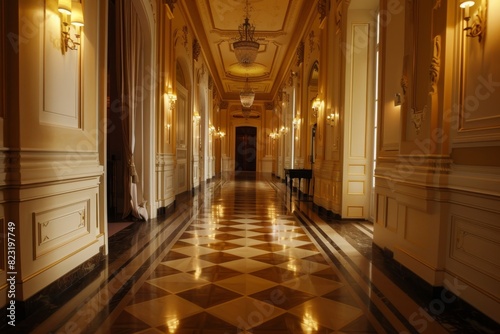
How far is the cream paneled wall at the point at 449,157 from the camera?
7.78ft

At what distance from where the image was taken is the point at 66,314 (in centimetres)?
242

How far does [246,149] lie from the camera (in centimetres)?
2470

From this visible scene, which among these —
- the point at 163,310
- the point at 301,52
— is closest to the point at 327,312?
the point at 163,310

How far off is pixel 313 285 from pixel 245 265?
2.72 feet

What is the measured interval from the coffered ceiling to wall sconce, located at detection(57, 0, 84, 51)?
6.08m

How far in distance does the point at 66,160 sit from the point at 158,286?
4.50 feet

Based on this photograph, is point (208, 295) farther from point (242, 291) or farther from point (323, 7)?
point (323, 7)

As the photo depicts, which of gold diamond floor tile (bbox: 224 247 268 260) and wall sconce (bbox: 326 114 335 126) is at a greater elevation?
wall sconce (bbox: 326 114 335 126)

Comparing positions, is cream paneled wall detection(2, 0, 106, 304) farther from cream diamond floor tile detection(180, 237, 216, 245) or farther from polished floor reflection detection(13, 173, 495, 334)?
cream diamond floor tile detection(180, 237, 216, 245)

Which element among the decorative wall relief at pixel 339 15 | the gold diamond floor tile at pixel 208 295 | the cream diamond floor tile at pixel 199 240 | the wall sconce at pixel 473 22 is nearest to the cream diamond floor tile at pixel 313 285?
the gold diamond floor tile at pixel 208 295

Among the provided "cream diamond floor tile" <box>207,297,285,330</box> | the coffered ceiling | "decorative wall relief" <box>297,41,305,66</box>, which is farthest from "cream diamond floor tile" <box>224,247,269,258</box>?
"decorative wall relief" <box>297,41,305,66</box>

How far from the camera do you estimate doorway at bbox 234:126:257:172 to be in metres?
24.4

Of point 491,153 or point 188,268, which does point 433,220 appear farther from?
point 188,268

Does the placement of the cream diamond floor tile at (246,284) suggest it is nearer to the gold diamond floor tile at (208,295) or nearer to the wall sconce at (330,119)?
the gold diamond floor tile at (208,295)
